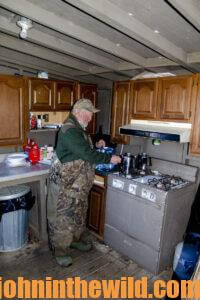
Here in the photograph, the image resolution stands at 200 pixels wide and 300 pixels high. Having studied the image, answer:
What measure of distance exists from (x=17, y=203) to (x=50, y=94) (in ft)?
5.02

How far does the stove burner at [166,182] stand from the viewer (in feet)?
8.34

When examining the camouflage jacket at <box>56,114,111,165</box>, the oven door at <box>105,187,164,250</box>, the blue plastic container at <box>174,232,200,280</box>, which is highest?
the camouflage jacket at <box>56,114,111,165</box>

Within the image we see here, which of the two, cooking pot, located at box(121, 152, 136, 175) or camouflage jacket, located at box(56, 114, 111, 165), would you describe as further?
cooking pot, located at box(121, 152, 136, 175)

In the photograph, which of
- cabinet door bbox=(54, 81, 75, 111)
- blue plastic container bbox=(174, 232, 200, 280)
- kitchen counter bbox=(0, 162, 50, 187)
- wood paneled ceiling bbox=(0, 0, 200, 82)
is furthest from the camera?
cabinet door bbox=(54, 81, 75, 111)

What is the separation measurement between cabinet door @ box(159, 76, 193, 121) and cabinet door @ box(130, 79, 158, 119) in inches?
3.6

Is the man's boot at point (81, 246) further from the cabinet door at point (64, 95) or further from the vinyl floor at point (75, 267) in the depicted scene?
the cabinet door at point (64, 95)

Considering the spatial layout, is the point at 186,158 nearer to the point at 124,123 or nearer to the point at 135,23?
the point at 124,123

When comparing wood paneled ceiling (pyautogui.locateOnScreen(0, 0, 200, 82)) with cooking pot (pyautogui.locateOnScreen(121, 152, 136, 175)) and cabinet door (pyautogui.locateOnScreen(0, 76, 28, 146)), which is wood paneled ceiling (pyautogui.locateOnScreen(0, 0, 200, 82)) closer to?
cabinet door (pyautogui.locateOnScreen(0, 76, 28, 146))

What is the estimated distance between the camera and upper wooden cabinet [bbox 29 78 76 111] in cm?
323

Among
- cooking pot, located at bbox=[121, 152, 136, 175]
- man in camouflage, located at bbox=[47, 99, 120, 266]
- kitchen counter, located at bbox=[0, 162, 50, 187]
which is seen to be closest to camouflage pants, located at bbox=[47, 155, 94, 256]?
man in camouflage, located at bbox=[47, 99, 120, 266]

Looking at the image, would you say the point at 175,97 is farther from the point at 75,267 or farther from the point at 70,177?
the point at 75,267

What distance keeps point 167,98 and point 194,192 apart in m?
1.11

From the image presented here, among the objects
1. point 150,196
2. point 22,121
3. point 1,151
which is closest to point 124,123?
point 150,196

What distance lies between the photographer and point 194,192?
9.12 ft
